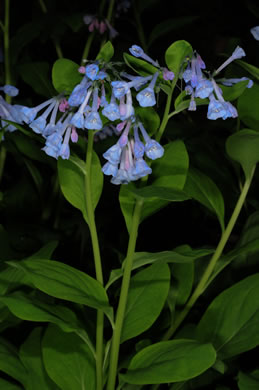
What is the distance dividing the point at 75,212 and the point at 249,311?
68 centimetres

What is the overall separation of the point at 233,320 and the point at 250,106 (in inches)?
12.4

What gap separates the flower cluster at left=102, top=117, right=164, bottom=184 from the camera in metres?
0.60

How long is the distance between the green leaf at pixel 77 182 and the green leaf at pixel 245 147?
180 mm

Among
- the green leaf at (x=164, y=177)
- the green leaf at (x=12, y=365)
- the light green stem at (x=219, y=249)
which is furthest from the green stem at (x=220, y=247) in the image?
the green leaf at (x=12, y=365)

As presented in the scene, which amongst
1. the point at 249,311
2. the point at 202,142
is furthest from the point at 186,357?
the point at 202,142

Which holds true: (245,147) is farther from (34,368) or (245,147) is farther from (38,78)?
(38,78)

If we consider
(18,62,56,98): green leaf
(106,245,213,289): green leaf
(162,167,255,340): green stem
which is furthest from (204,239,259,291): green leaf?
(18,62,56,98): green leaf

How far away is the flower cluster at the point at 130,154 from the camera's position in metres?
0.60

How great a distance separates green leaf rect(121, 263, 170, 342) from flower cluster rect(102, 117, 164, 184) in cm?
22

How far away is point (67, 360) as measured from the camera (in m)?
0.79

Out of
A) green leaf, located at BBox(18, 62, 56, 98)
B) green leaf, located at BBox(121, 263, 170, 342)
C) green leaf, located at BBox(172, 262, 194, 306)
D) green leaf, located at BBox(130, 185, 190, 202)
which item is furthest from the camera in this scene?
green leaf, located at BBox(18, 62, 56, 98)

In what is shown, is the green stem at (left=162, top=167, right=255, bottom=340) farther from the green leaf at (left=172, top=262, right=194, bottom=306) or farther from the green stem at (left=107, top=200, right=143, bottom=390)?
the green stem at (left=107, top=200, right=143, bottom=390)

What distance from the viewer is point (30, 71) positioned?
4.29ft

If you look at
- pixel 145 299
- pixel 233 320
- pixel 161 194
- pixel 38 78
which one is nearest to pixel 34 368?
pixel 145 299
